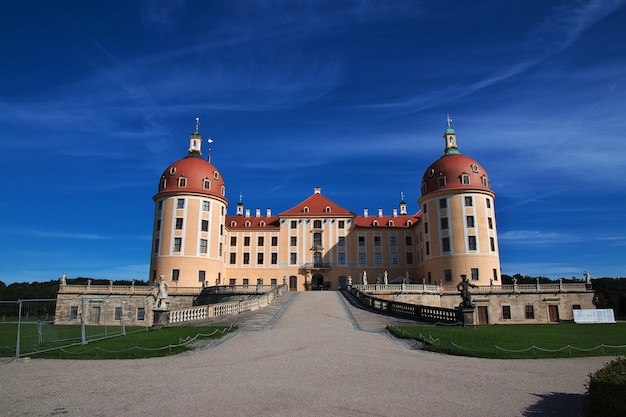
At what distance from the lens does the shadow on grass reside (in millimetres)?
7375

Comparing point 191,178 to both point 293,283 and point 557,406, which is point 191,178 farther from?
point 557,406

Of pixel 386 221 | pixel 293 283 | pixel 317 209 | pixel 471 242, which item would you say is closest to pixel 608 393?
pixel 471 242

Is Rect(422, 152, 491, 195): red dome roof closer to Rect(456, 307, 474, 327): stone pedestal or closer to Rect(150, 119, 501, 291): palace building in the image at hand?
Rect(150, 119, 501, 291): palace building

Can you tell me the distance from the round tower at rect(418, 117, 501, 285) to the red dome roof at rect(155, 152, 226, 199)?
25494 millimetres

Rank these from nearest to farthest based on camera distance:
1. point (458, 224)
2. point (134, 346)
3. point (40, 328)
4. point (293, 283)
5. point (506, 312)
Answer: point (134, 346), point (40, 328), point (506, 312), point (458, 224), point (293, 283)

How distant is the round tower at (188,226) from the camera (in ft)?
157

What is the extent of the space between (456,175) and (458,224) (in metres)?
5.71

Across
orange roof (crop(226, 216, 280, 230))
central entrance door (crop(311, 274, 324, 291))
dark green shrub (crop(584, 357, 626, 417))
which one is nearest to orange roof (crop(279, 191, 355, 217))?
orange roof (crop(226, 216, 280, 230))

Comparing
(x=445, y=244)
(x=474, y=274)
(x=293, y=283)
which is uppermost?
(x=445, y=244)

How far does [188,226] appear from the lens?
1934 inches

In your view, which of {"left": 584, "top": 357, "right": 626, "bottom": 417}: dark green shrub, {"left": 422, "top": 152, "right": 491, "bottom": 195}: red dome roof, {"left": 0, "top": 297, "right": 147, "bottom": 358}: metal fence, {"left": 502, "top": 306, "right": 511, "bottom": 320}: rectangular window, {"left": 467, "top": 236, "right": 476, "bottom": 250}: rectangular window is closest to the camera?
{"left": 584, "top": 357, "right": 626, "bottom": 417}: dark green shrub

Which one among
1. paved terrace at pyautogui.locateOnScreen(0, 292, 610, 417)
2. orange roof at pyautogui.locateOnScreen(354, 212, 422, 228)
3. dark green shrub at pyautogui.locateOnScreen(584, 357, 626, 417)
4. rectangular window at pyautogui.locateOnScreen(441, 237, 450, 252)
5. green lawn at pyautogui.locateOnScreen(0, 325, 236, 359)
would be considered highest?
orange roof at pyautogui.locateOnScreen(354, 212, 422, 228)

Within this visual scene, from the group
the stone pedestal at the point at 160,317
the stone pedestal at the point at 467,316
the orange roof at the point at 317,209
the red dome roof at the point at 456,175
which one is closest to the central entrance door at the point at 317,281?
the orange roof at the point at 317,209

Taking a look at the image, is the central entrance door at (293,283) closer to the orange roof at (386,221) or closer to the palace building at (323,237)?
the palace building at (323,237)
